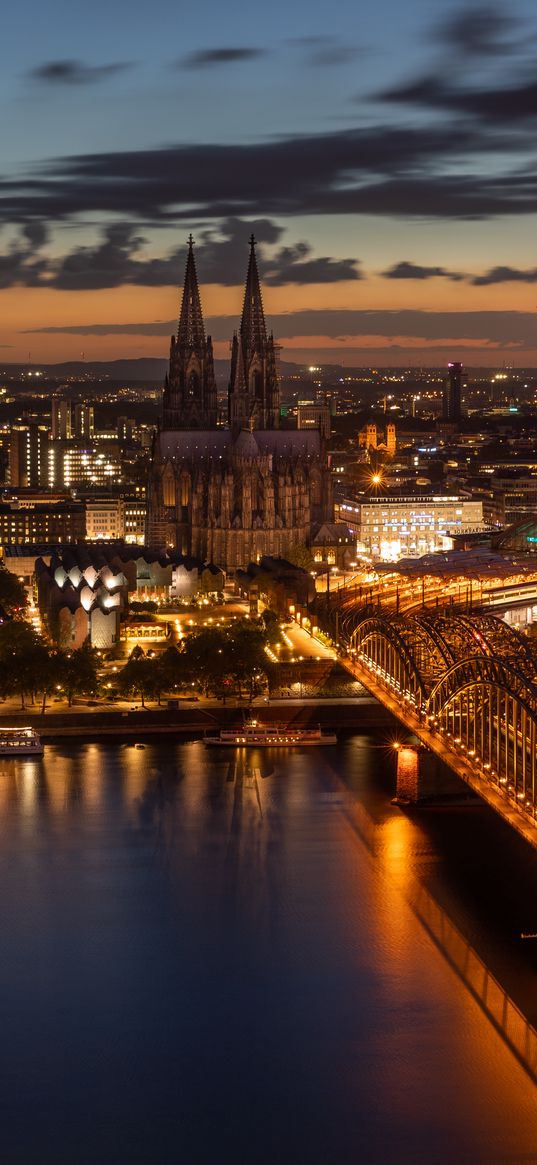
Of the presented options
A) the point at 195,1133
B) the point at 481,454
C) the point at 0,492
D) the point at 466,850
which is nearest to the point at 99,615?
the point at 466,850

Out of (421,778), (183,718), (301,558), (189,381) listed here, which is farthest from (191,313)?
(421,778)

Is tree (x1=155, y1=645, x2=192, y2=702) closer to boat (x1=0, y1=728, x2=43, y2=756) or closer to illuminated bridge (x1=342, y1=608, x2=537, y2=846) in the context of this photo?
illuminated bridge (x1=342, y1=608, x2=537, y2=846)

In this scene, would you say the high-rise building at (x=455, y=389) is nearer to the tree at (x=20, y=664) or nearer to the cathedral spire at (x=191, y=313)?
the cathedral spire at (x=191, y=313)

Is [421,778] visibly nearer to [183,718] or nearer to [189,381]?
[183,718]

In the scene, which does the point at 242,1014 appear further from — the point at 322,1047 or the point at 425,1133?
the point at 425,1133

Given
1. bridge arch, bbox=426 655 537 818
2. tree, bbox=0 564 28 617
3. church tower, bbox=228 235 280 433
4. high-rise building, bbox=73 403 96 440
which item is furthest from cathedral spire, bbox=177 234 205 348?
high-rise building, bbox=73 403 96 440

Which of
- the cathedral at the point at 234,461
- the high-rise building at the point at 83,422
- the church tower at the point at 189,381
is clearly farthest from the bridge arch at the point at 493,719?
the high-rise building at the point at 83,422

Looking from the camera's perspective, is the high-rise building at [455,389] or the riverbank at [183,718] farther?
the high-rise building at [455,389]
